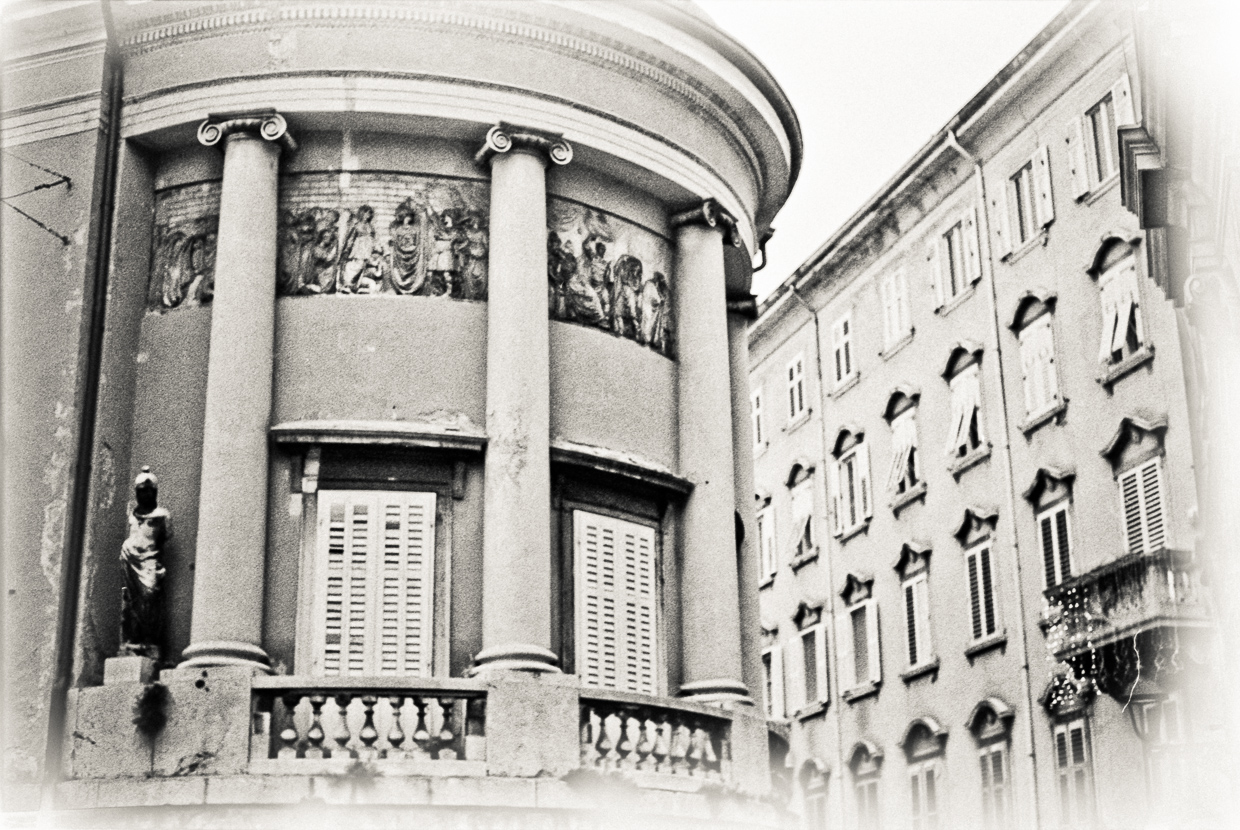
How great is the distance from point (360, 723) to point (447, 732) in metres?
0.74

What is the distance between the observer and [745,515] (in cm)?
1931

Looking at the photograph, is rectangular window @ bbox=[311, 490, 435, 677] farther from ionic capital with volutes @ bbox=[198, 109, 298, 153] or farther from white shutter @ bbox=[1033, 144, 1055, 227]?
white shutter @ bbox=[1033, 144, 1055, 227]

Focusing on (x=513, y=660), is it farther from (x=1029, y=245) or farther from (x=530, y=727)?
(x=1029, y=245)

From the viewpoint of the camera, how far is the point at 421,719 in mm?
14750

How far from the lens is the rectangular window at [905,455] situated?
110 ft

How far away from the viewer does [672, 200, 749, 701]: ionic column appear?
56.0 ft

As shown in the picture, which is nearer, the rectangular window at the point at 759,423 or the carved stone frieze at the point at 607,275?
the carved stone frieze at the point at 607,275

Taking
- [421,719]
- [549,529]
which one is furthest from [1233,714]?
[421,719]

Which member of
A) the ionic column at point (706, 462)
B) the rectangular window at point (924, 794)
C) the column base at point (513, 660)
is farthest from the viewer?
the rectangular window at point (924, 794)

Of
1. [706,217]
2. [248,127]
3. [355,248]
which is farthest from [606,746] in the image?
[248,127]

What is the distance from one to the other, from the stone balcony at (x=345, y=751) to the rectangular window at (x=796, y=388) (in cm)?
2447

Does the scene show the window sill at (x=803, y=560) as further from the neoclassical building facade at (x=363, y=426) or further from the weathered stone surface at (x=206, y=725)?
the weathered stone surface at (x=206, y=725)

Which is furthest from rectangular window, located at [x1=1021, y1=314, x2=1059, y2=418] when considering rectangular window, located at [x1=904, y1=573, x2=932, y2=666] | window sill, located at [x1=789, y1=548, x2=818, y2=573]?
window sill, located at [x1=789, y1=548, x2=818, y2=573]

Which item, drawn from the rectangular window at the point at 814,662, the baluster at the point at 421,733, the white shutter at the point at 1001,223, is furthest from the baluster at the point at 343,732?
the rectangular window at the point at 814,662
